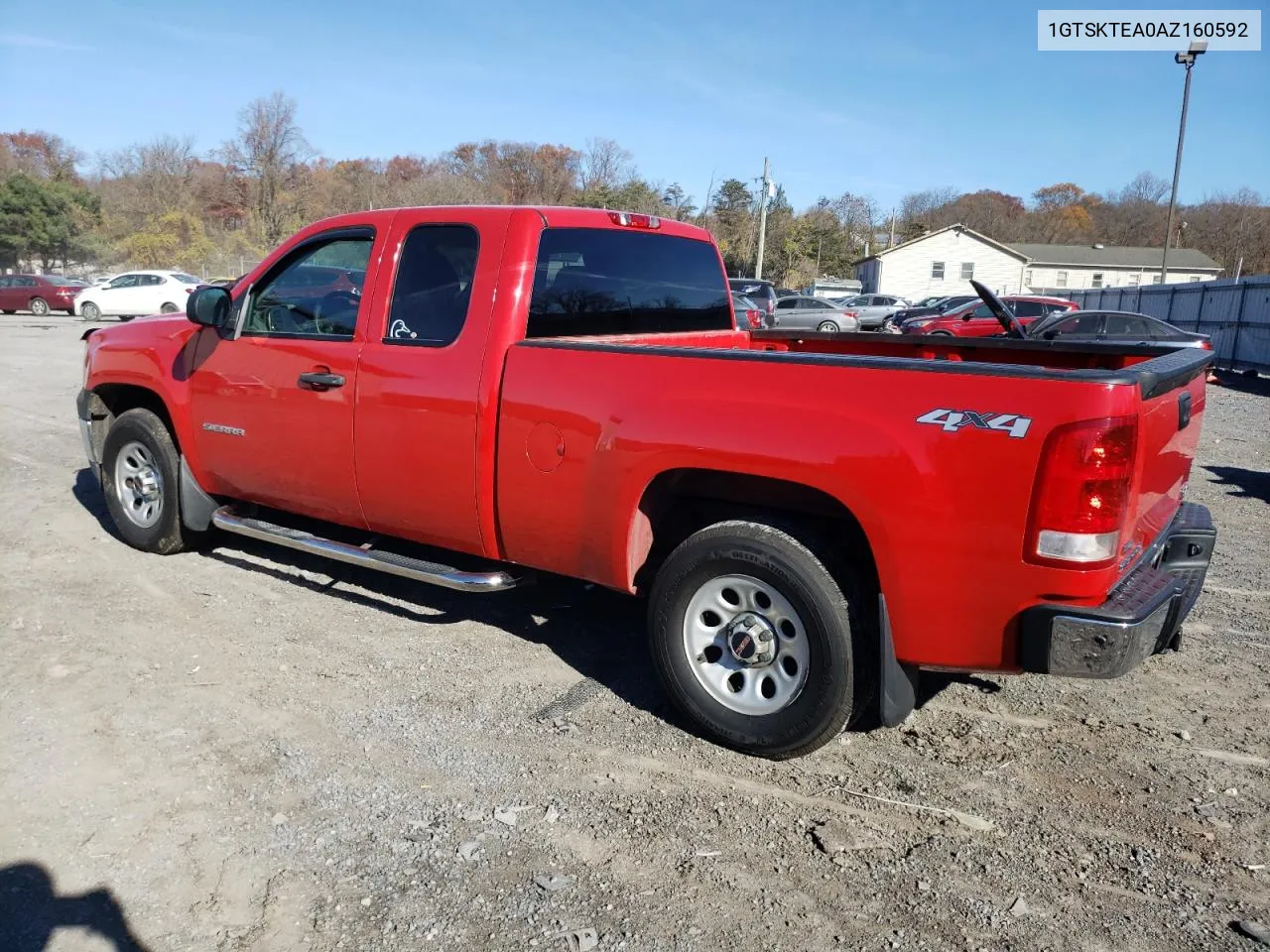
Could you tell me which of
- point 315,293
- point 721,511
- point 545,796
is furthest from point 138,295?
point 545,796

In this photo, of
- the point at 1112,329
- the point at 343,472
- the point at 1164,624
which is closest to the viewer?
the point at 1164,624

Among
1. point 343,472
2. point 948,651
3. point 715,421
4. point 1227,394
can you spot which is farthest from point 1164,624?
point 1227,394

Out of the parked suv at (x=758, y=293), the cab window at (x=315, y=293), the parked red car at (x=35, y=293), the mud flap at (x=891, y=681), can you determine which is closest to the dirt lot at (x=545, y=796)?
the mud flap at (x=891, y=681)

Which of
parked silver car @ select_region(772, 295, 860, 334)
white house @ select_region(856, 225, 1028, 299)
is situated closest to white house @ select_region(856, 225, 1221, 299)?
white house @ select_region(856, 225, 1028, 299)

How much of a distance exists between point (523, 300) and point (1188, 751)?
10.5 feet

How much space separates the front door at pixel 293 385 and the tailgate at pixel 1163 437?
3.27 meters

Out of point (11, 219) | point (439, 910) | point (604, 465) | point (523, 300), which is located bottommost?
point (439, 910)

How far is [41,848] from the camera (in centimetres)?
288

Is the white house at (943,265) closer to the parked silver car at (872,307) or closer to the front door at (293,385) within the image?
Answer: the parked silver car at (872,307)

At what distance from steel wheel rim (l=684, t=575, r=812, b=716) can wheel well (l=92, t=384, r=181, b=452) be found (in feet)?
11.7

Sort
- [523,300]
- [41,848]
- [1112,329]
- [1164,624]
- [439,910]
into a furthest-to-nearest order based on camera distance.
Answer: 1. [1112,329]
2. [523,300]
3. [1164,624]
4. [41,848]
5. [439,910]

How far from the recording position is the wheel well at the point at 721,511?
11.3 ft

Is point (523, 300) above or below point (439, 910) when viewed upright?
above

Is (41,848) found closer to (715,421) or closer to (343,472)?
(343,472)
